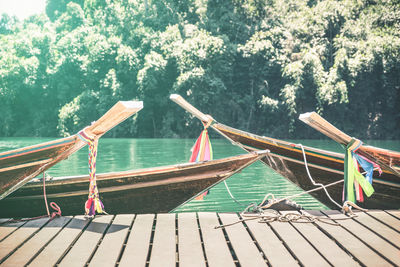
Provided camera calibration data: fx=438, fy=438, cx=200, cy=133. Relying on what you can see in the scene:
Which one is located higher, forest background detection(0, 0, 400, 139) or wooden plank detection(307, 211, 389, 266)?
forest background detection(0, 0, 400, 139)

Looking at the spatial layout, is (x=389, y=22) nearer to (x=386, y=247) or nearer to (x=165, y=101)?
(x=165, y=101)

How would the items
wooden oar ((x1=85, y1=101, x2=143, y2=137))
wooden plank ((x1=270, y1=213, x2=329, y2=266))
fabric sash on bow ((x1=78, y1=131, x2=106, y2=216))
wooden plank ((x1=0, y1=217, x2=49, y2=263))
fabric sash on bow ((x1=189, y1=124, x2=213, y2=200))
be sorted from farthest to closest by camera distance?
1. fabric sash on bow ((x1=189, y1=124, x2=213, y2=200))
2. fabric sash on bow ((x1=78, y1=131, x2=106, y2=216))
3. wooden oar ((x1=85, y1=101, x2=143, y2=137))
4. wooden plank ((x1=0, y1=217, x2=49, y2=263))
5. wooden plank ((x1=270, y1=213, x2=329, y2=266))

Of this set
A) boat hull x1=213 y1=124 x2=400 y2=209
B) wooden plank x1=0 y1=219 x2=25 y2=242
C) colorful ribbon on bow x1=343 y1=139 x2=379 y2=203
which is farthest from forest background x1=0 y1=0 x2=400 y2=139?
wooden plank x1=0 y1=219 x2=25 y2=242

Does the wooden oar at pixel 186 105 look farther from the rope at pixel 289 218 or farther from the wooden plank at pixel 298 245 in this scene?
the wooden plank at pixel 298 245

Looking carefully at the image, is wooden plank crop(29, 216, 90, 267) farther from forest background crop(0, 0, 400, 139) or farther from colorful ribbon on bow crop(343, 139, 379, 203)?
forest background crop(0, 0, 400, 139)

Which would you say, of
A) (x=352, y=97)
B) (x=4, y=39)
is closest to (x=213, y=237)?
(x=352, y=97)

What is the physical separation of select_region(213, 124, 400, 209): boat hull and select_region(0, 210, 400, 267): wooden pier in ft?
1.80

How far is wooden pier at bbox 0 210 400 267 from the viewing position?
2691 mm

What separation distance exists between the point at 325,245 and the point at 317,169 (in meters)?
1.57

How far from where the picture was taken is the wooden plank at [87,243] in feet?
8.84

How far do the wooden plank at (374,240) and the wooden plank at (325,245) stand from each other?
0.79ft

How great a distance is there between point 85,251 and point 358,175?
7.66 ft

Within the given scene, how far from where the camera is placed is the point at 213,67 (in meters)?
25.8

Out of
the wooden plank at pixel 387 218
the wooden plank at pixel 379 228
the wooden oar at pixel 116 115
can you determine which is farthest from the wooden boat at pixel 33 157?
the wooden plank at pixel 387 218
